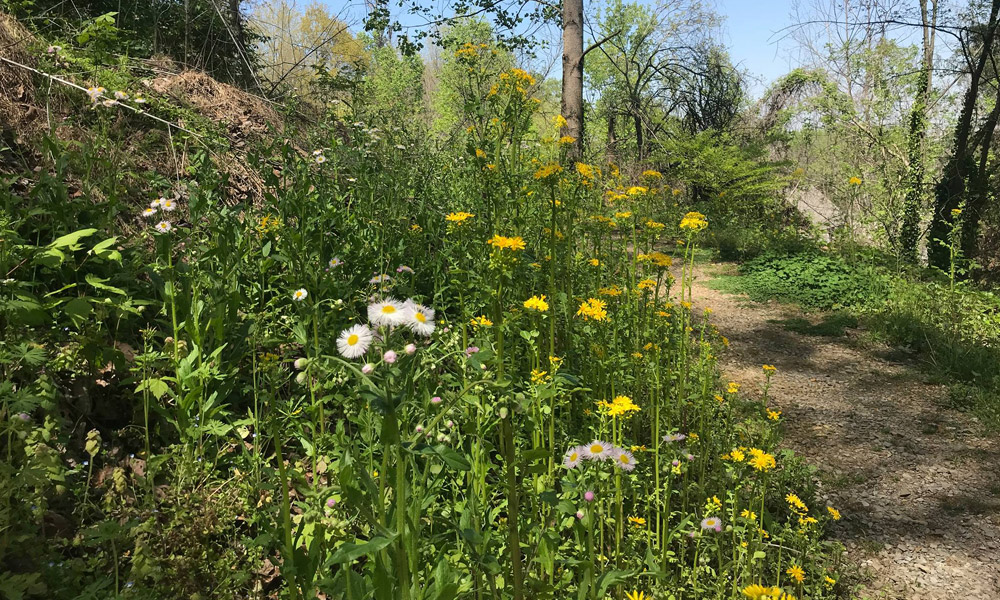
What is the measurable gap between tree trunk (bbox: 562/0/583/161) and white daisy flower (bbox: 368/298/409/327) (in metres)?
5.64

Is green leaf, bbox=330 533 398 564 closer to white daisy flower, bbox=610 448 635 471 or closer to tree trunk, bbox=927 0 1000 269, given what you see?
white daisy flower, bbox=610 448 635 471

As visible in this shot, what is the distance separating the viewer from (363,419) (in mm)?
1504

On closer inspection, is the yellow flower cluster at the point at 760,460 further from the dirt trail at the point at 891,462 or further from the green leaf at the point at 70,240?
the green leaf at the point at 70,240

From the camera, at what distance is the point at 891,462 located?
117 inches

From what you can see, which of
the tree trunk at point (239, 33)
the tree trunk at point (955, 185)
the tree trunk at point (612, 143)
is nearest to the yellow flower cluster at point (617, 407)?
the tree trunk at point (239, 33)

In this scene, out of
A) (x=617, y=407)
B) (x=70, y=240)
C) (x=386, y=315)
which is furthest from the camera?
(x=70, y=240)

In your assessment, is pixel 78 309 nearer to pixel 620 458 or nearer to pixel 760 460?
pixel 620 458

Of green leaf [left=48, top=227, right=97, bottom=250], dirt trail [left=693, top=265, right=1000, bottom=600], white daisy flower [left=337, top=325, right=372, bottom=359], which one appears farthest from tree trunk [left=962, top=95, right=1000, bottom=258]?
green leaf [left=48, top=227, right=97, bottom=250]

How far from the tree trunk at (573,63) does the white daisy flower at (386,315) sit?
18.5 ft

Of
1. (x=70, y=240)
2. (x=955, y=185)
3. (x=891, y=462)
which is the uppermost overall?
(x=955, y=185)

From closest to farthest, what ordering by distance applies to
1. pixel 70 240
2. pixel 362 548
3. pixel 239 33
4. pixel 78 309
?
pixel 362 548
pixel 78 309
pixel 70 240
pixel 239 33

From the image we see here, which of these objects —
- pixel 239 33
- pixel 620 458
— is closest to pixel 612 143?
pixel 239 33

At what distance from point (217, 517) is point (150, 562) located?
1.03 ft

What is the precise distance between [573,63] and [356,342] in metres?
6.16
